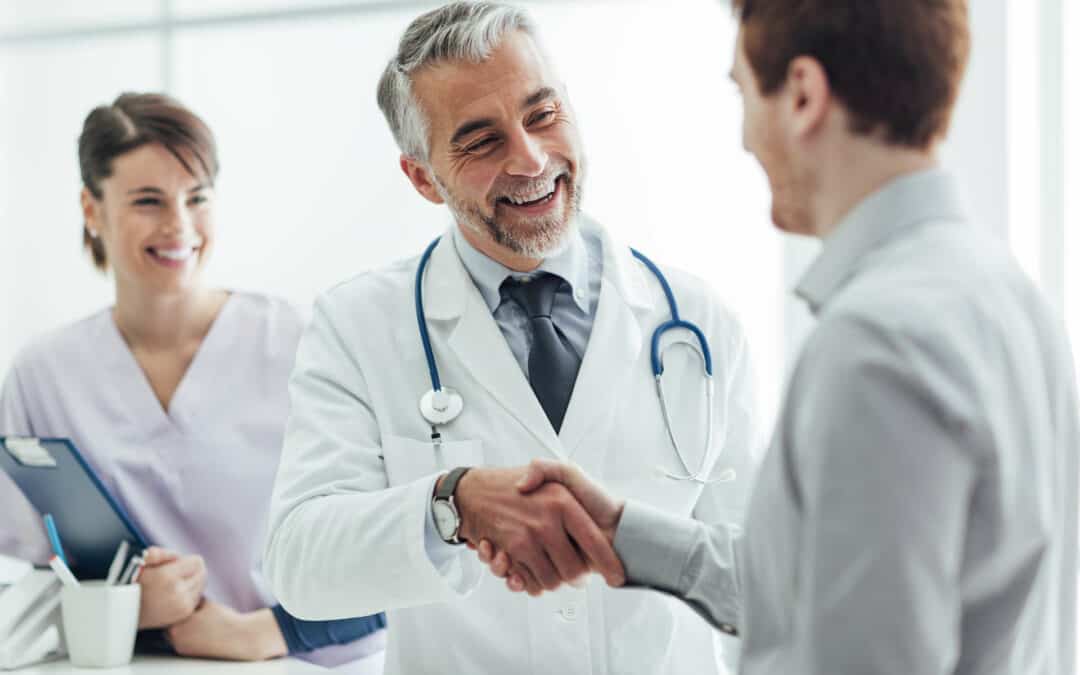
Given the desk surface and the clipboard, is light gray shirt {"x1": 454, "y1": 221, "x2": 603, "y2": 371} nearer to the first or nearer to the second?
the desk surface

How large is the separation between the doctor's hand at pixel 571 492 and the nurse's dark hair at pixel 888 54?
575 mm

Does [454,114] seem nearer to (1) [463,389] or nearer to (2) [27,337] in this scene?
(1) [463,389]

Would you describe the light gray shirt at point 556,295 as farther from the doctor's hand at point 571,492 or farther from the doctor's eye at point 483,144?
the doctor's hand at point 571,492

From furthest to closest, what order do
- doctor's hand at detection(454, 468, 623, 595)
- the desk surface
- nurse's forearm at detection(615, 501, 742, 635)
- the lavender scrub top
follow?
the lavender scrub top < the desk surface < doctor's hand at detection(454, 468, 623, 595) < nurse's forearm at detection(615, 501, 742, 635)

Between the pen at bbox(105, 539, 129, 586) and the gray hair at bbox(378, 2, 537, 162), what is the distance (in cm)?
85

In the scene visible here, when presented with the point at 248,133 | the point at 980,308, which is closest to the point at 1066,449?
the point at 980,308

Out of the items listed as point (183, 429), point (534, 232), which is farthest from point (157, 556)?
point (534, 232)

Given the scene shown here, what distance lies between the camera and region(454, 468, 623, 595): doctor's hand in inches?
51.7

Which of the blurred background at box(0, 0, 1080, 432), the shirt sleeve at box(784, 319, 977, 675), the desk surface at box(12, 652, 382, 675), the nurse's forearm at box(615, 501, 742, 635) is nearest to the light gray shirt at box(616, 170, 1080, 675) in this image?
the shirt sleeve at box(784, 319, 977, 675)

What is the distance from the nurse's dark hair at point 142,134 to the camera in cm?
233

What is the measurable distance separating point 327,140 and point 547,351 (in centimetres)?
196

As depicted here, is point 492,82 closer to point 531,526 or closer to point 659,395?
point 659,395

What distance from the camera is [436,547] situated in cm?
139

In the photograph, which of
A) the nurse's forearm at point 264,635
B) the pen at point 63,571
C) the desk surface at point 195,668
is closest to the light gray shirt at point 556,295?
the desk surface at point 195,668
